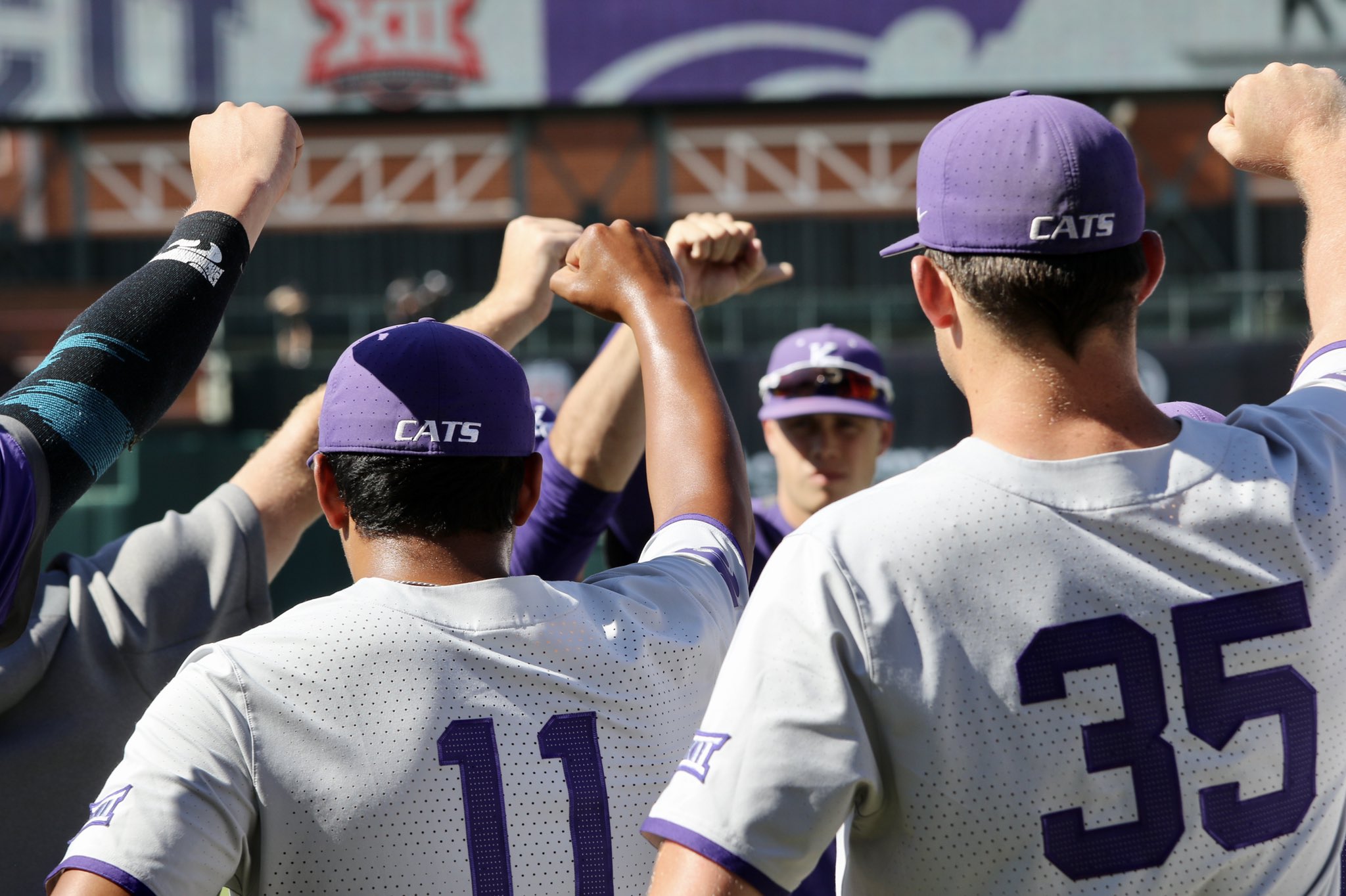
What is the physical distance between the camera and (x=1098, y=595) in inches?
55.5

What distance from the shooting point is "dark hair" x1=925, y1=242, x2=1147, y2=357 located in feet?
4.84

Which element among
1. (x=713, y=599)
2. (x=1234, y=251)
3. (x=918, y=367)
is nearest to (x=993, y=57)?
(x=1234, y=251)

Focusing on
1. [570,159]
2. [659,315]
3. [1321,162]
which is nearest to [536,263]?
[659,315]

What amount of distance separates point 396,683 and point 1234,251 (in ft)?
76.1

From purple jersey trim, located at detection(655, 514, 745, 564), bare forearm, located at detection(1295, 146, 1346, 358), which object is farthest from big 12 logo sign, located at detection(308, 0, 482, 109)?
bare forearm, located at detection(1295, 146, 1346, 358)

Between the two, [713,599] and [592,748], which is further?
[713,599]

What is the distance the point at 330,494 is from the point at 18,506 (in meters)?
0.46

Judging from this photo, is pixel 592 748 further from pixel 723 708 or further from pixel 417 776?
pixel 723 708

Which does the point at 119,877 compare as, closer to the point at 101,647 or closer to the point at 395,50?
the point at 101,647

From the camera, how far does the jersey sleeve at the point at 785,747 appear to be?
1329 millimetres

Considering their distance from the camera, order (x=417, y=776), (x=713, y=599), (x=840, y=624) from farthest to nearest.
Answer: (x=713, y=599) → (x=417, y=776) → (x=840, y=624)

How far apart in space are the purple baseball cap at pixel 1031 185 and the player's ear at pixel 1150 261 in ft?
0.15

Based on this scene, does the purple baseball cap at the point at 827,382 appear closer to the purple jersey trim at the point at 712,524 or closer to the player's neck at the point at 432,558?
the purple jersey trim at the point at 712,524

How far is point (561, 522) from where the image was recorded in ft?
9.72
